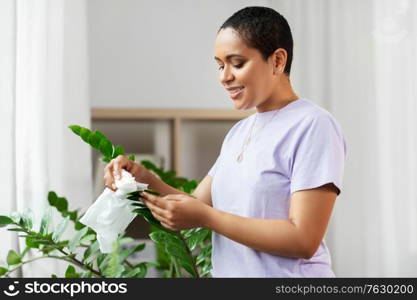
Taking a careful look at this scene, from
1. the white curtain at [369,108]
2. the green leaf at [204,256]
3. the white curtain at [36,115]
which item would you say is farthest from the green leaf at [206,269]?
the white curtain at [369,108]

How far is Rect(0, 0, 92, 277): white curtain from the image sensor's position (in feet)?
6.61

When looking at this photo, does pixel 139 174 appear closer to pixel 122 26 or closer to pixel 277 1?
pixel 122 26

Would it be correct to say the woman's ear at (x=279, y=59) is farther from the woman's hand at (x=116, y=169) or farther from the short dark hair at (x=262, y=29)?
the woman's hand at (x=116, y=169)

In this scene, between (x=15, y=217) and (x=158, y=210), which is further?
(x=15, y=217)

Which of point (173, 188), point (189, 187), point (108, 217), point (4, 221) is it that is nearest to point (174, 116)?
point (189, 187)

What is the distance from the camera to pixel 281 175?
1069 mm

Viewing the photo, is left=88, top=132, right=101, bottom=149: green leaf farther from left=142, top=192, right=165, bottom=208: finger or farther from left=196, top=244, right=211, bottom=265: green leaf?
left=196, top=244, right=211, bottom=265: green leaf

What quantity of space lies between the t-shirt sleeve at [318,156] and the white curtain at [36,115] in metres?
1.18

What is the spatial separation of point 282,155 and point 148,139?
2.18 meters

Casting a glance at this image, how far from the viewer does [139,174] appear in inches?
46.6

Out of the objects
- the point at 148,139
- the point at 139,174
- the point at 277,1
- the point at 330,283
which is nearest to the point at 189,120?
the point at 148,139

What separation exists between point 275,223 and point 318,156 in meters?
0.13

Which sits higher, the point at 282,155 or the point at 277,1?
the point at 277,1

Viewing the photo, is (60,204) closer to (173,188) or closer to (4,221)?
(4,221)
